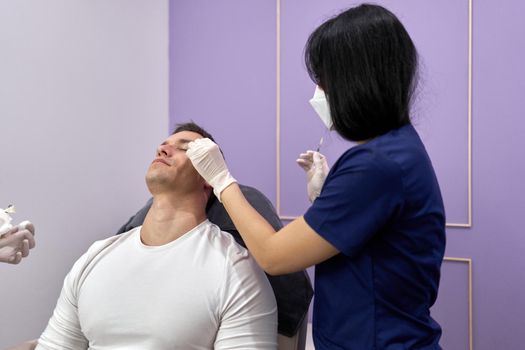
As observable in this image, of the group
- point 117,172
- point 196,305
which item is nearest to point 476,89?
point 196,305

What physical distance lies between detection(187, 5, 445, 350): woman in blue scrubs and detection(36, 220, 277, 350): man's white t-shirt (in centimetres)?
23

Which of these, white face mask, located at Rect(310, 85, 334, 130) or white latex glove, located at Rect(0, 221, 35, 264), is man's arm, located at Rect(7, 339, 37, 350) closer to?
white latex glove, located at Rect(0, 221, 35, 264)

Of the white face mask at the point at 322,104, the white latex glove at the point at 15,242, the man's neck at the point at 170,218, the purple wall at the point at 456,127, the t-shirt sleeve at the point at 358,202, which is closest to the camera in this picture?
the t-shirt sleeve at the point at 358,202

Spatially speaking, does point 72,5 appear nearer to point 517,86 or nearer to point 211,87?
point 211,87

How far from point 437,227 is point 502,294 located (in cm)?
117

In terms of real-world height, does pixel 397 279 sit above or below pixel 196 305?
above

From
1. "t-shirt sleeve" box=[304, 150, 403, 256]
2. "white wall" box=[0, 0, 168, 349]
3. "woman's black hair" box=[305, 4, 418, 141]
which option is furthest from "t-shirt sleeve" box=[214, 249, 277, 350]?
"white wall" box=[0, 0, 168, 349]

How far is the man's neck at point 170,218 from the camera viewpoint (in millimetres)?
1302

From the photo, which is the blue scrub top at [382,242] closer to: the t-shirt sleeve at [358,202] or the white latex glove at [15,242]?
the t-shirt sleeve at [358,202]

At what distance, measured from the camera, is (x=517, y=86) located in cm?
184

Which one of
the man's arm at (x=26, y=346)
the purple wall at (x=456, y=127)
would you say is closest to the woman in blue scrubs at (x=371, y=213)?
the man's arm at (x=26, y=346)

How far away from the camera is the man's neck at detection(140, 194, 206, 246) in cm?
130

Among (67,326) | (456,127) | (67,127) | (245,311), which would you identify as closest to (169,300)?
(245,311)

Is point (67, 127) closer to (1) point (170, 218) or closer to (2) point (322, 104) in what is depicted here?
(1) point (170, 218)
